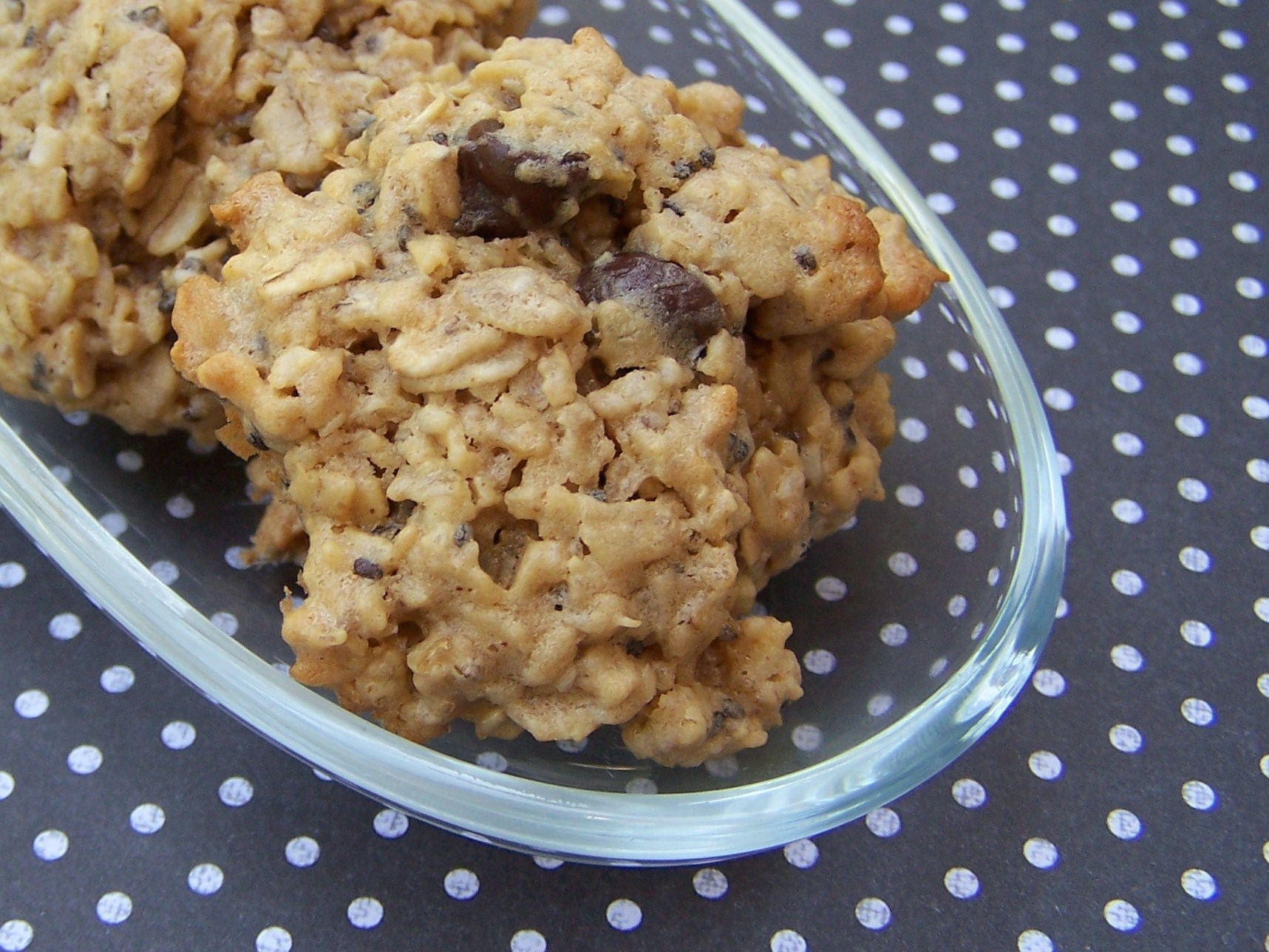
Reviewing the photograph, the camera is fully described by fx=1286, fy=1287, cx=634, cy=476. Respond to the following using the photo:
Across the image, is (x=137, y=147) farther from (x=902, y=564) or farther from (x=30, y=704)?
(x=902, y=564)

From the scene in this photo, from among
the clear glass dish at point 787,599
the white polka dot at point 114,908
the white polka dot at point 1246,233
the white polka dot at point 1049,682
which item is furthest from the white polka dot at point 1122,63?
the white polka dot at point 114,908

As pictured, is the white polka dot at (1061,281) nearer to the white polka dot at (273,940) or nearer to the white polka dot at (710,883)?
the white polka dot at (710,883)

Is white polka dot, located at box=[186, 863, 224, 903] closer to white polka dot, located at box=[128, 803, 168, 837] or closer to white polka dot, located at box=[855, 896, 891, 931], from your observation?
white polka dot, located at box=[128, 803, 168, 837]

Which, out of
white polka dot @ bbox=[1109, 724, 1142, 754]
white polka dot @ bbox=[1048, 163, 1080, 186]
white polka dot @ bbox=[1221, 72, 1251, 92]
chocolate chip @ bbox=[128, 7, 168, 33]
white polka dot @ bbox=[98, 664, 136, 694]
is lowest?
white polka dot @ bbox=[1109, 724, 1142, 754]

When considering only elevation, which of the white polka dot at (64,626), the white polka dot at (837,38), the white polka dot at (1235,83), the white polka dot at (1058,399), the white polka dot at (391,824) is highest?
the white polka dot at (837,38)

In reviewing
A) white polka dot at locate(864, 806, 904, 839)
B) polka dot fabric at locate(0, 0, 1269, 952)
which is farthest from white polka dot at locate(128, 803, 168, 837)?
white polka dot at locate(864, 806, 904, 839)

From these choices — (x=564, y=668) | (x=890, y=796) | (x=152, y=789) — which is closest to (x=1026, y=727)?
(x=890, y=796)
